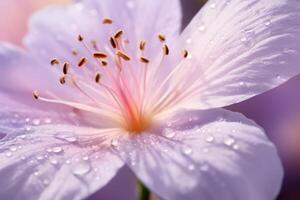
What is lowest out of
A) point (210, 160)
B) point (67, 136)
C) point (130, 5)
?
point (210, 160)

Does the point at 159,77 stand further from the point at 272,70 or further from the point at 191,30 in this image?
the point at 272,70

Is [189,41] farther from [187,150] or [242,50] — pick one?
[187,150]

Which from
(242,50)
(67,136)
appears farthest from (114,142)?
(242,50)

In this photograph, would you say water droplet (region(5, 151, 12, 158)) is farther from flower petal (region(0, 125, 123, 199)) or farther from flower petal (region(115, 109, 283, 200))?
flower petal (region(115, 109, 283, 200))

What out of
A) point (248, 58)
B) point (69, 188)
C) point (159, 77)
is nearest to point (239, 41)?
point (248, 58)

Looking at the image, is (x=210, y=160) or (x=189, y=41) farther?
(x=189, y=41)

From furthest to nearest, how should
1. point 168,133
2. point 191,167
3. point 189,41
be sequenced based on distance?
point 189,41, point 168,133, point 191,167
